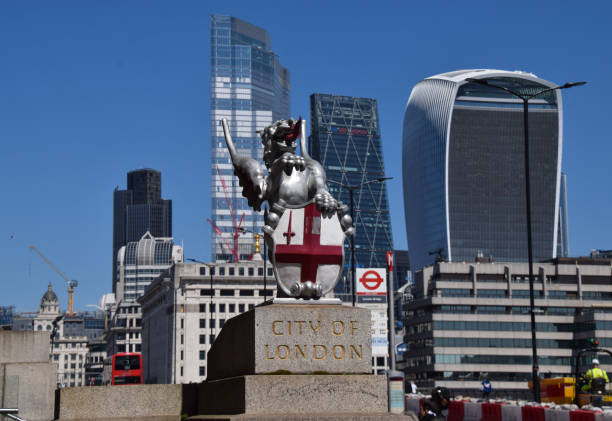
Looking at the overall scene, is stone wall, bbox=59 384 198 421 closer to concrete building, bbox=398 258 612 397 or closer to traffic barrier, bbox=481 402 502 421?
traffic barrier, bbox=481 402 502 421

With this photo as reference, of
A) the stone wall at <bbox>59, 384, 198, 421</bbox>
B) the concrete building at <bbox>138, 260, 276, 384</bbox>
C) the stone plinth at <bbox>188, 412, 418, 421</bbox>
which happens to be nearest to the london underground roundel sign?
the stone wall at <bbox>59, 384, 198, 421</bbox>

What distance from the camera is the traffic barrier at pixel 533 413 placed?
21.5 m

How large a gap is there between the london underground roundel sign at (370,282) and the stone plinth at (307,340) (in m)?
20.7

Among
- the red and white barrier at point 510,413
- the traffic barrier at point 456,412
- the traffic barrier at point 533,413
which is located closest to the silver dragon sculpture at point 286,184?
the red and white barrier at point 510,413

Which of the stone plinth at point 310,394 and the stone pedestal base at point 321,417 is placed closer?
the stone pedestal base at point 321,417

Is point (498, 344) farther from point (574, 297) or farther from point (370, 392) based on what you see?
point (370, 392)

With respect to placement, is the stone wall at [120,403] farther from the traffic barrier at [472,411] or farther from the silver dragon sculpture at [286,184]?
the traffic barrier at [472,411]

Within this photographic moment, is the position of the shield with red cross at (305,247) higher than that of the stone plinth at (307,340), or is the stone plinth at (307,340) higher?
the shield with red cross at (305,247)

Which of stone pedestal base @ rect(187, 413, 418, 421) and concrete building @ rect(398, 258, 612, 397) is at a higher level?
stone pedestal base @ rect(187, 413, 418, 421)

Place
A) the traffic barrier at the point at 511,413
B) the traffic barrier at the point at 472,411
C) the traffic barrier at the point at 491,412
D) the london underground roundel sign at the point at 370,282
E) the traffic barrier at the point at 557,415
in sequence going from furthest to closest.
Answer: the london underground roundel sign at the point at 370,282 < the traffic barrier at the point at 472,411 < the traffic barrier at the point at 491,412 < the traffic barrier at the point at 511,413 < the traffic barrier at the point at 557,415

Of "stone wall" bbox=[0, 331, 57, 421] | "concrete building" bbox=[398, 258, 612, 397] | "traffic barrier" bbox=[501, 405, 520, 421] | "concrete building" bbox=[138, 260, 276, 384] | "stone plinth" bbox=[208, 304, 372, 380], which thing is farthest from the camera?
"concrete building" bbox=[138, 260, 276, 384]

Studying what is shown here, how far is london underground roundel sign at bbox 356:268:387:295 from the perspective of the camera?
35.7 metres

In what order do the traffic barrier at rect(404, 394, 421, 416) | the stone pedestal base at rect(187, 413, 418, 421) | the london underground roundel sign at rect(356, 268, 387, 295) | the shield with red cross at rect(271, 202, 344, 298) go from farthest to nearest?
the london underground roundel sign at rect(356, 268, 387, 295) < the traffic barrier at rect(404, 394, 421, 416) < the shield with red cross at rect(271, 202, 344, 298) < the stone pedestal base at rect(187, 413, 418, 421)

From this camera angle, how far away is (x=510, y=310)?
6078 inches
